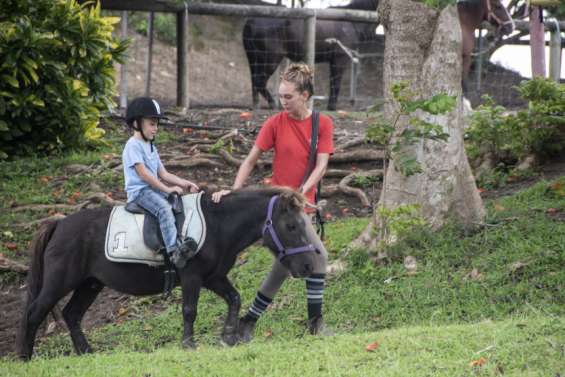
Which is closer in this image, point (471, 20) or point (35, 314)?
point (35, 314)

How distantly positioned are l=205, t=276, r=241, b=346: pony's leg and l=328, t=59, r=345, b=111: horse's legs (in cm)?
1010

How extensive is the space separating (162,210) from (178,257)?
380 mm

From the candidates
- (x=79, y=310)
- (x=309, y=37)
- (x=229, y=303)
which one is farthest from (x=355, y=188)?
(x=79, y=310)

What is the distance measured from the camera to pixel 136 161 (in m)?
6.71

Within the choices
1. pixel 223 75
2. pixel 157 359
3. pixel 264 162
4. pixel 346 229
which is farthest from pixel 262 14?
pixel 223 75

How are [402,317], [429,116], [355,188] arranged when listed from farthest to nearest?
[355,188], [429,116], [402,317]

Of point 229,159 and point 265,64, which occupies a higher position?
point 265,64

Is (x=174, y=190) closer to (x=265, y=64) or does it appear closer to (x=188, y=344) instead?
(x=188, y=344)

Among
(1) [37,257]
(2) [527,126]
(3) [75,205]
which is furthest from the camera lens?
(3) [75,205]

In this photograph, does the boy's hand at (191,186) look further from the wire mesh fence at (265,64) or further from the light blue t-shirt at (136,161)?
the wire mesh fence at (265,64)

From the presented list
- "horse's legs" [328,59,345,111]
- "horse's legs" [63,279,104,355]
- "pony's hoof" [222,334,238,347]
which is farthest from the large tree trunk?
"horse's legs" [328,59,345,111]

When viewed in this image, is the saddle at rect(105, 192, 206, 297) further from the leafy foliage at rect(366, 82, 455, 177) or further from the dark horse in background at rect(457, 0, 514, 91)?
the dark horse in background at rect(457, 0, 514, 91)

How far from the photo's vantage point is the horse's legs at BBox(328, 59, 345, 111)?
55.1 ft

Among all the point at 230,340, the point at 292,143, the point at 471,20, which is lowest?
the point at 230,340
